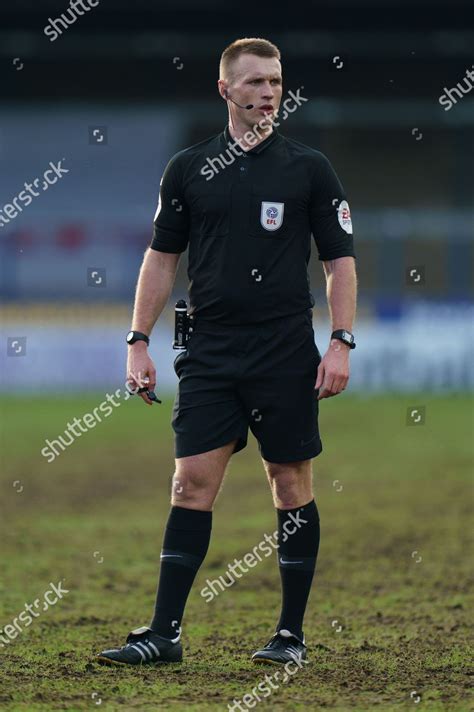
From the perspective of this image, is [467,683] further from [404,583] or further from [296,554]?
[404,583]

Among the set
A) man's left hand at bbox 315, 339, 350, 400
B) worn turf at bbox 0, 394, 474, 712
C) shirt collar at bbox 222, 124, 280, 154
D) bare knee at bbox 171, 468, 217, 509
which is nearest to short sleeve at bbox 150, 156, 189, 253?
shirt collar at bbox 222, 124, 280, 154

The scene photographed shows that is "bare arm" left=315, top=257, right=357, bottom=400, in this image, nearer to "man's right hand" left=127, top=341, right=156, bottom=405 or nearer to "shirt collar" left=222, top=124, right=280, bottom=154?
"shirt collar" left=222, top=124, right=280, bottom=154

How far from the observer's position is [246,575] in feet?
24.5

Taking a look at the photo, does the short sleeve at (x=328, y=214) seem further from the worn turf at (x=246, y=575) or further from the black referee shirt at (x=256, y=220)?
the worn turf at (x=246, y=575)

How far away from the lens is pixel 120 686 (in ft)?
14.8

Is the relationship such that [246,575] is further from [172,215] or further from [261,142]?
[261,142]

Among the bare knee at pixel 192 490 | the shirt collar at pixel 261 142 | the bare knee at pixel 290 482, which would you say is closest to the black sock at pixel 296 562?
the bare knee at pixel 290 482

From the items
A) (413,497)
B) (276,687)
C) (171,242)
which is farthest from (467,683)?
(413,497)

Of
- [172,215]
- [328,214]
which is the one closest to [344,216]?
[328,214]

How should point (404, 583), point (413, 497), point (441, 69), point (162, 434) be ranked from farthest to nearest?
point (441, 69)
point (162, 434)
point (413, 497)
point (404, 583)

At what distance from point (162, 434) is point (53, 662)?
903cm

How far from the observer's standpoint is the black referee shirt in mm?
4789

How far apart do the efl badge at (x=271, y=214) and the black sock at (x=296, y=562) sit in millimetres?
1056

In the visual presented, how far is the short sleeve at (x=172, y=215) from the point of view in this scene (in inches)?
193
